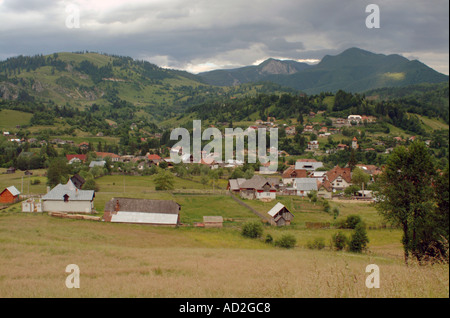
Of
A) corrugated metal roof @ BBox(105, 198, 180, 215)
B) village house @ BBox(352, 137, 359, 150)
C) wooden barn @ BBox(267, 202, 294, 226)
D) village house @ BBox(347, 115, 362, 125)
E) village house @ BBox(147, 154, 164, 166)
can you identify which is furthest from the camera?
village house @ BBox(347, 115, 362, 125)

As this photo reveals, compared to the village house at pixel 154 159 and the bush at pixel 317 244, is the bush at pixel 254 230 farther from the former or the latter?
the village house at pixel 154 159

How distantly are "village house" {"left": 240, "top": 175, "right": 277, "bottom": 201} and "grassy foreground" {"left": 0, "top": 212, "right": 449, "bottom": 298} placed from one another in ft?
72.2

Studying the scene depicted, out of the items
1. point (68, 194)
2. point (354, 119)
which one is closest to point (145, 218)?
point (68, 194)

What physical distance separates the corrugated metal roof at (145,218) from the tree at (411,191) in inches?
890

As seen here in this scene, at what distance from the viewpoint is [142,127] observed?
7239 inches

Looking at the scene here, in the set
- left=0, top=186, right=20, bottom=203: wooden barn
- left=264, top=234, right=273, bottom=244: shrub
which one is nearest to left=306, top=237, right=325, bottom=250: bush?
left=264, top=234, right=273, bottom=244: shrub

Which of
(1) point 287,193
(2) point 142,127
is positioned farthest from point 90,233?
(2) point 142,127

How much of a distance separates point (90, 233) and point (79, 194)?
13.7 meters

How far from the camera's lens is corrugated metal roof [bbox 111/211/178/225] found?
1433 inches

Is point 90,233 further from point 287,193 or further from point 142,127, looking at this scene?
point 142,127

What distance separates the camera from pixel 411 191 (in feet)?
65.5

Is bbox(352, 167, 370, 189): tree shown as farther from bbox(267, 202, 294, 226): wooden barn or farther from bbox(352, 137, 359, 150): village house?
bbox(352, 137, 359, 150): village house

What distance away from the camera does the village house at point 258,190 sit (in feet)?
183

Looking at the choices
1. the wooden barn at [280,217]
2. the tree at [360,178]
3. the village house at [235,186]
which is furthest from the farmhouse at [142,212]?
the tree at [360,178]
